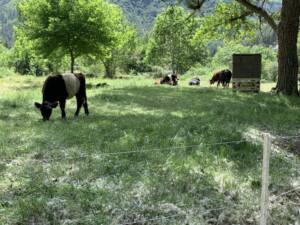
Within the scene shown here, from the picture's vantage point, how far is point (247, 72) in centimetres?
2312

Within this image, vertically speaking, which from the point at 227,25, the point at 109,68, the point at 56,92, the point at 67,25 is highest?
the point at 67,25

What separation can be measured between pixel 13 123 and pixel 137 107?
535cm

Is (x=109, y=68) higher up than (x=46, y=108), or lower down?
higher up

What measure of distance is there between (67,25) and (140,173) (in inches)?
982

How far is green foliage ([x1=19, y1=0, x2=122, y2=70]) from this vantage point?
3095cm

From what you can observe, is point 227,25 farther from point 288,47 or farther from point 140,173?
point 140,173

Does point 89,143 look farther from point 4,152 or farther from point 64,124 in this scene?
point 64,124

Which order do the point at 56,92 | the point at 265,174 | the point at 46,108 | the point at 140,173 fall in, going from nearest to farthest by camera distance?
the point at 265,174 < the point at 140,173 < the point at 46,108 < the point at 56,92

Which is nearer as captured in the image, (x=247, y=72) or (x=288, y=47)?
(x=288, y=47)

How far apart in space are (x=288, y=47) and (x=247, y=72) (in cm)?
441

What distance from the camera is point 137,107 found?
16.7m

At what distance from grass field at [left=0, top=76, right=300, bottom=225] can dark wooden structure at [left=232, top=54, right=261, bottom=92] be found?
1091 centimetres

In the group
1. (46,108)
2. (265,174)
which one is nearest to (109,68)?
(46,108)

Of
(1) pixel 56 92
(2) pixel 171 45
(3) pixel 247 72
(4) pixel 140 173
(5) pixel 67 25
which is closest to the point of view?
(4) pixel 140 173
